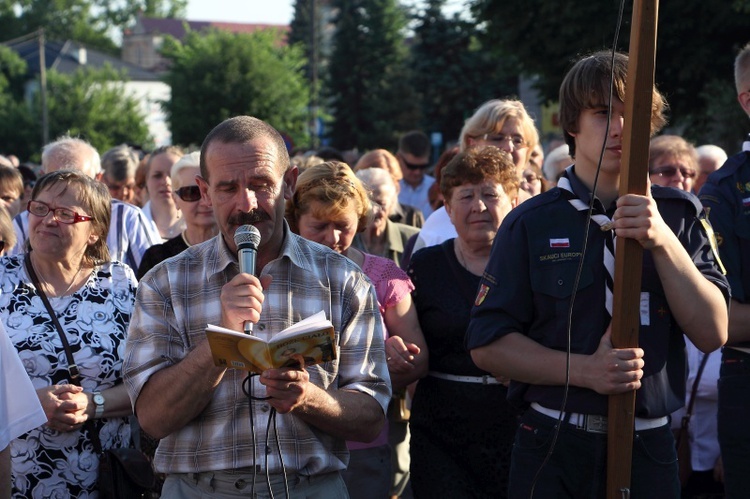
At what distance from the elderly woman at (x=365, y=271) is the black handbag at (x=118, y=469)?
3.42 feet

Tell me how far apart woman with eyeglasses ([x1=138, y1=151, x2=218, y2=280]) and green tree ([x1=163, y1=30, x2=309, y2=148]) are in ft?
176

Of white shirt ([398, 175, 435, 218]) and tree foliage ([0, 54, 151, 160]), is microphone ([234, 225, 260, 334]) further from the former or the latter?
tree foliage ([0, 54, 151, 160])

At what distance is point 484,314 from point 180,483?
47.1 inches

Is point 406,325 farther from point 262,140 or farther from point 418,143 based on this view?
point 418,143

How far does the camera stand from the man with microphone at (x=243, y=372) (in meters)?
3.50

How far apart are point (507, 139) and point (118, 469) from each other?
128 inches

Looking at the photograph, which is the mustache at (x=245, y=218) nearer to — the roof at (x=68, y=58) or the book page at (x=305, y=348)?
the book page at (x=305, y=348)

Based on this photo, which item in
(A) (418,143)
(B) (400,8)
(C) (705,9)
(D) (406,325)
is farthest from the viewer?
(B) (400,8)

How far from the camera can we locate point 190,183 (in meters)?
6.76

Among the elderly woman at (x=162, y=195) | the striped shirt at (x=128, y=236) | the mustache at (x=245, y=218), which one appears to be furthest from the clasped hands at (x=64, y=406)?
the elderly woman at (x=162, y=195)

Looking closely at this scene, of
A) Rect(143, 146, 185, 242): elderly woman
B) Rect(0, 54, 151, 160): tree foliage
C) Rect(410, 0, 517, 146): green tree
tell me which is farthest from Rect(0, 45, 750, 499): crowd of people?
Rect(0, 54, 151, 160): tree foliage

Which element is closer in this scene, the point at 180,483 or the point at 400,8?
the point at 180,483

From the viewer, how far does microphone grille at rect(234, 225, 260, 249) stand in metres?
3.37

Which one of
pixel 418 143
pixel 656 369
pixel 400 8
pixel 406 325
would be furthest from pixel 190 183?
pixel 400 8
